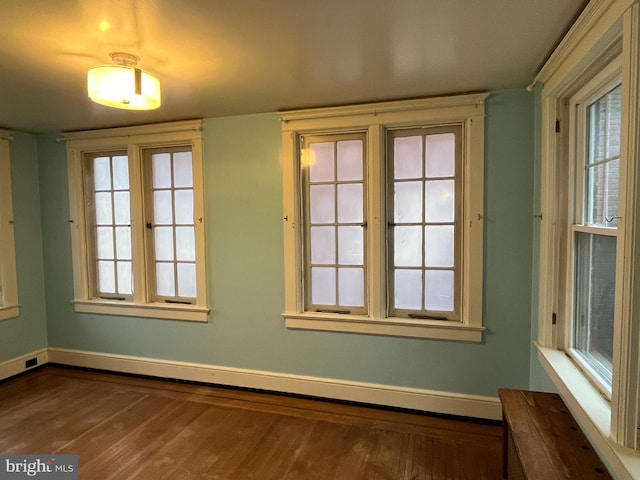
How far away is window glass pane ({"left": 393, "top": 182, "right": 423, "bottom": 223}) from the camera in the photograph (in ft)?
9.46

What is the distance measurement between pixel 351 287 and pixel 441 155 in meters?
1.22

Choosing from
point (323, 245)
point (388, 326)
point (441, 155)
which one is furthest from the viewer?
point (323, 245)

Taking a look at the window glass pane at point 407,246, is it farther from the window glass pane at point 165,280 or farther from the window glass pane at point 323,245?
the window glass pane at point 165,280

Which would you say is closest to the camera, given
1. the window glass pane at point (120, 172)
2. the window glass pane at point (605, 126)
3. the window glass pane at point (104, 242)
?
the window glass pane at point (605, 126)

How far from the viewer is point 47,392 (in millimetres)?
3346

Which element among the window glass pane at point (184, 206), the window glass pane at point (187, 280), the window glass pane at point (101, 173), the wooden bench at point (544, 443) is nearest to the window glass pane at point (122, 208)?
the window glass pane at point (101, 173)

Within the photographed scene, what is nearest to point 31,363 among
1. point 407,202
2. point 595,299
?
point 407,202

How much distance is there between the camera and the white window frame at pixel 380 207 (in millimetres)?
2684

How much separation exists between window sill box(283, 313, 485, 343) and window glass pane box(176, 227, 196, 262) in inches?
Answer: 41.3

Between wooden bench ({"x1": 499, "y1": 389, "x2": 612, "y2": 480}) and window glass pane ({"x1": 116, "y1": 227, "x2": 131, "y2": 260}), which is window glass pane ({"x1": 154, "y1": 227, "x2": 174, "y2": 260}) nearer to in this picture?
window glass pane ({"x1": 116, "y1": 227, "x2": 131, "y2": 260})

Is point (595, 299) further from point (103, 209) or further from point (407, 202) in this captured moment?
point (103, 209)

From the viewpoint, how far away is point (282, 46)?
6.27ft

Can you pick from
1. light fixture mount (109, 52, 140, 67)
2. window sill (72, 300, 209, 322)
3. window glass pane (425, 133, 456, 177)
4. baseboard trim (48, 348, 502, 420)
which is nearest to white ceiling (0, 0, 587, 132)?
light fixture mount (109, 52, 140, 67)

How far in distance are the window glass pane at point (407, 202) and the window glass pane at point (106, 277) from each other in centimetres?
278
